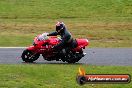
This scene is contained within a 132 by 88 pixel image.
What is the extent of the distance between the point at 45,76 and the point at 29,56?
408 centimetres

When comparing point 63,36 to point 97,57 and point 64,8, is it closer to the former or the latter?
point 97,57

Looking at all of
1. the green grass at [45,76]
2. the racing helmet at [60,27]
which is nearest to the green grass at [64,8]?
the racing helmet at [60,27]

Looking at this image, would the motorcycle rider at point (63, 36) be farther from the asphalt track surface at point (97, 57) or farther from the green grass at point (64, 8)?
the green grass at point (64, 8)

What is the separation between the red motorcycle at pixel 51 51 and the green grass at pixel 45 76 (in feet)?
5.35

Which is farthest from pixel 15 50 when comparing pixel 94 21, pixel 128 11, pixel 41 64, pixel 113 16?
pixel 128 11

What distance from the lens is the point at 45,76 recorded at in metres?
16.3

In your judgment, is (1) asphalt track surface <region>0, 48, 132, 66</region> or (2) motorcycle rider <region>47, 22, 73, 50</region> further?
(1) asphalt track surface <region>0, 48, 132, 66</region>

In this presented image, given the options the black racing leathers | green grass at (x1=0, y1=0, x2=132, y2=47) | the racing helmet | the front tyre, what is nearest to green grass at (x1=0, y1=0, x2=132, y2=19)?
green grass at (x1=0, y1=0, x2=132, y2=47)

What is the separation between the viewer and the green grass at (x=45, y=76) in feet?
50.0

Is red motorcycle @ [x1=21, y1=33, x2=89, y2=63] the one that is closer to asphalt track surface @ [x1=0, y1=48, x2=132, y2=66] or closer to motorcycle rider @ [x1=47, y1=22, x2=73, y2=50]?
motorcycle rider @ [x1=47, y1=22, x2=73, y2=50]

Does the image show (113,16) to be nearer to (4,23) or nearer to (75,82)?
(4,23)

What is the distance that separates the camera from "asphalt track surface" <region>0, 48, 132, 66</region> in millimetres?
20734

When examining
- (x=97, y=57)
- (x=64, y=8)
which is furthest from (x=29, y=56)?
(x=64, y=8)

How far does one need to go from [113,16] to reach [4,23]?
28.6 ft
